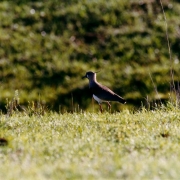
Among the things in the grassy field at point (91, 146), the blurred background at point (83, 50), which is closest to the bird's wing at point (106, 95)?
the grassy field at point (91, 146)

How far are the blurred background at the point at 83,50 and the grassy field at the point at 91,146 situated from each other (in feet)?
23.6

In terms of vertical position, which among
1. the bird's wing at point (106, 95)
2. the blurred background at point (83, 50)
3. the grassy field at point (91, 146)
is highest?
the blurred background at point (83, 50)

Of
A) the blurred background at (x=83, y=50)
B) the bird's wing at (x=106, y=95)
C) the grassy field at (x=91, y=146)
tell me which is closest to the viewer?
the grassy field at (x=91, y=146)

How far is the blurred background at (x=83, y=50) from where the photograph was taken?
1741cm

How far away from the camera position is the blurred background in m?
17.4

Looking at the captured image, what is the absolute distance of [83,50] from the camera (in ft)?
65.8

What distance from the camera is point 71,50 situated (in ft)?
65.7

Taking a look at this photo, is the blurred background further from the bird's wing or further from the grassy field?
the grassy field

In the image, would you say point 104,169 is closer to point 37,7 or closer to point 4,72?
point 4,72

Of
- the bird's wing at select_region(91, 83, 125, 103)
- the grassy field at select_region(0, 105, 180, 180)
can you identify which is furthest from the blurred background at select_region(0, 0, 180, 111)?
the grassy field at select_region(0, 105, 180, 180)

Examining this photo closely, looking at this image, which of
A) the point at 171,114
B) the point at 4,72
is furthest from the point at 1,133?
the point at 4,72

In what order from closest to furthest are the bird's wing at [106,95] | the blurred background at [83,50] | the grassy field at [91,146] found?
the grassy field at [91,146] → the bird's wing at [106,95] → the blurred background at [83,50]

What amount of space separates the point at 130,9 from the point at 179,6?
83.6 inches

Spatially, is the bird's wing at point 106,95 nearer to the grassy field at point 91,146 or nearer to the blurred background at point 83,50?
the grassy field at point 91,146
